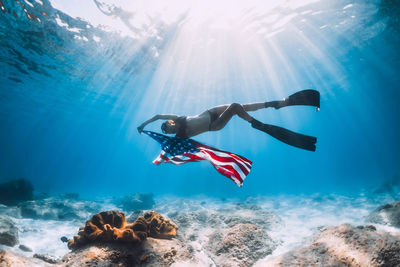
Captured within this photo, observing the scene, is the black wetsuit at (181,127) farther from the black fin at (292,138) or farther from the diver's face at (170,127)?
the black fin at (292,138)

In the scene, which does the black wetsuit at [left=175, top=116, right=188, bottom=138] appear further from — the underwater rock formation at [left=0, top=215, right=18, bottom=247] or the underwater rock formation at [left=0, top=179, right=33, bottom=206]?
the underwater rock formation at [left=0, top=179, right=33, bottom=206]

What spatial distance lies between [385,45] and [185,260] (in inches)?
1115

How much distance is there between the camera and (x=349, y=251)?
2801 millimetres

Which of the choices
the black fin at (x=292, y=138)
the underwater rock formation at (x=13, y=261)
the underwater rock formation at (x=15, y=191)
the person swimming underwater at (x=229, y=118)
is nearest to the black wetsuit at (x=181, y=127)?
the person swimming underwater at (x=229, y=118)

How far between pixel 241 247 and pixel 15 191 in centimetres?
2069

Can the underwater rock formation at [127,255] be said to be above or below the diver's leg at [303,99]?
below

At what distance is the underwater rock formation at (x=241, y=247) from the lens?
380 cm

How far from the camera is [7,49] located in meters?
14.9

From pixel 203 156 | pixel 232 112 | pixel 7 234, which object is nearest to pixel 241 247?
pixel 203 156

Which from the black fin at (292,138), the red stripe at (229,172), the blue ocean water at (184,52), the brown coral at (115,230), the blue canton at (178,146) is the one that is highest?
the blue ocean water at (184,52)

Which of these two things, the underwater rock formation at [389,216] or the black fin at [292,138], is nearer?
the black fin at [292,138]

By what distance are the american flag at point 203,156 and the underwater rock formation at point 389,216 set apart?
599cm

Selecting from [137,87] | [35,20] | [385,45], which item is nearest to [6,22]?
[35,20]

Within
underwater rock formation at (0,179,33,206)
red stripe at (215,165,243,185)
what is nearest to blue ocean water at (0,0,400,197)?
underwater rock formation at (0,179,33,206)
